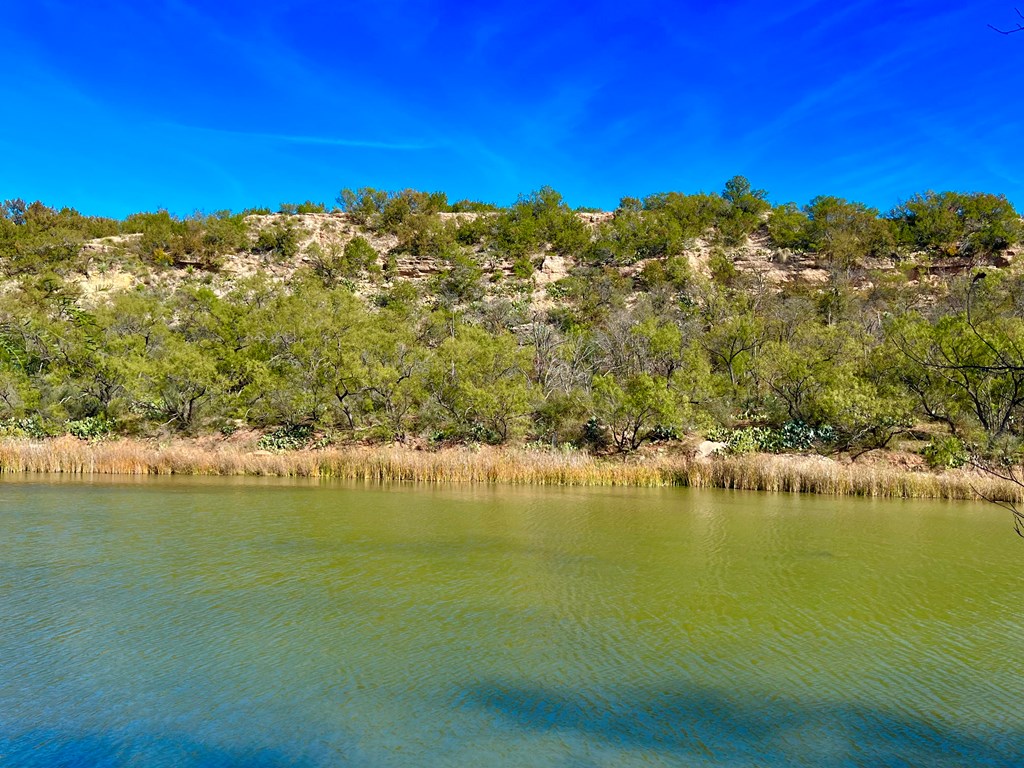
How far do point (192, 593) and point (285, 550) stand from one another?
2.79 metres

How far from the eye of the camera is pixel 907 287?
4669 cm

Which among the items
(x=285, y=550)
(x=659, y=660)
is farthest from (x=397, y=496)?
(x=659, y=660)

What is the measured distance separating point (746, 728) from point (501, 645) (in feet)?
8.44

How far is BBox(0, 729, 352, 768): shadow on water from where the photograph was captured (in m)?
4.75

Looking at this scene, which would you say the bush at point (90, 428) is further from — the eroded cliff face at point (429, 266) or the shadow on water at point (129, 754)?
the shadow on water at point (129, 754)

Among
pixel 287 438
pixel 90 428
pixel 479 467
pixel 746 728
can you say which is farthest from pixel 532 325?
pixel 746 728

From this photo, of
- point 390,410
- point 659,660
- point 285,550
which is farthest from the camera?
point 390,410

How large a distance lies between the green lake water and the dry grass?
648cm

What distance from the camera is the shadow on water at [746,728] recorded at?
5.08 meters

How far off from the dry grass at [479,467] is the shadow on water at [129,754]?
1773 centimetres

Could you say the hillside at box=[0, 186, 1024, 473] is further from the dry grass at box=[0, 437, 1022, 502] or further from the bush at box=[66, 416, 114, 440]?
the dry grass at box=[0, 437, 1022, 502]

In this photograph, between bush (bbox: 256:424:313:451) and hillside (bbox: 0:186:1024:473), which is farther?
bush (bbox: 256:424:313:451)

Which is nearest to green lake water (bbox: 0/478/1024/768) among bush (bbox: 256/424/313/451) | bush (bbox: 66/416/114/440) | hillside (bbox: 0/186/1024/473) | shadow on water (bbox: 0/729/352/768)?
shadow on water (bbox: 0/729/352/768)

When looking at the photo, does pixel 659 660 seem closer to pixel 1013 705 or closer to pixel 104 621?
pixel 1013 705
